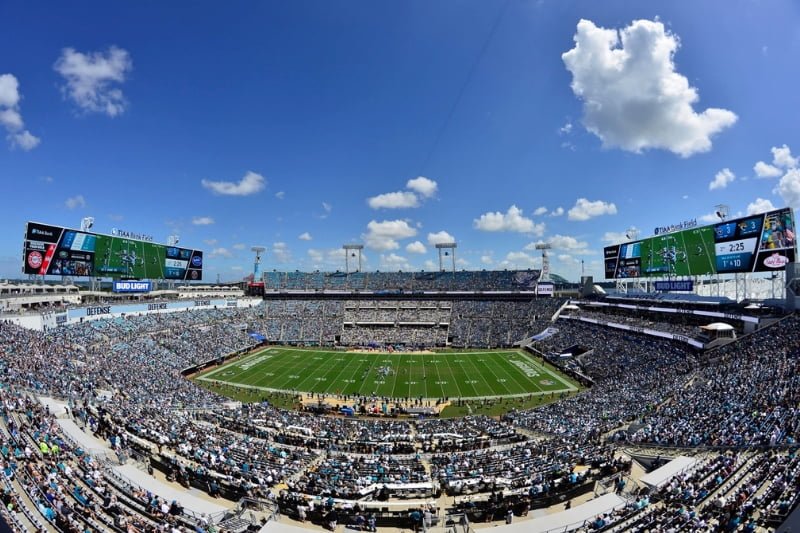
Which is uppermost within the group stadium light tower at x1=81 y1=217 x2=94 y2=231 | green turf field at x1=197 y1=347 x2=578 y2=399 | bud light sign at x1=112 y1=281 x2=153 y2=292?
stadium light tower at x1=81 y1=217 x2=94 y2=231

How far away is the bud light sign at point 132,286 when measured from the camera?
57.5m

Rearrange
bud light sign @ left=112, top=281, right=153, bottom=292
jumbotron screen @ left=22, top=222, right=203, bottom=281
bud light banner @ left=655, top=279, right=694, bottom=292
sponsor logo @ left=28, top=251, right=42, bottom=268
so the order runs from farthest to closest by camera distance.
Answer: bud light sign @ left=112, top=281, right=153, bottom=292, bud light banner @ left=655, top=279, right=694, bottom=292, jumbotron screen @ left=22, top=222, right=203, bottom=281, sponsor logo @ left=28, top=251, right=42, bottom=268

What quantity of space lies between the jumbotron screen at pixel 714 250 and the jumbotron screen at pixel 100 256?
6734cm

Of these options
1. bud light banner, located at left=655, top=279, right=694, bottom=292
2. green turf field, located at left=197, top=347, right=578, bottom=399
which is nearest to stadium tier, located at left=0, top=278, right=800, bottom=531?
green turf field, located at left=197, top=347, right=578, bottom=399

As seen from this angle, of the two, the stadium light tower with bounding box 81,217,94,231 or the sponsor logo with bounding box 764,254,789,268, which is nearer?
the sponsor logo with bounding box 764,254,789,268

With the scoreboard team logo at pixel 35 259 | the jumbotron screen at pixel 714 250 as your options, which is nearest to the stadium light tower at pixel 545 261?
the jumbotron screen at pixel 714 250

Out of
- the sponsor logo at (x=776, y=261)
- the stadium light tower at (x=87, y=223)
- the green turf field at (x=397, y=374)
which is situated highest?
the stadium light tower at (x=87, y=223)

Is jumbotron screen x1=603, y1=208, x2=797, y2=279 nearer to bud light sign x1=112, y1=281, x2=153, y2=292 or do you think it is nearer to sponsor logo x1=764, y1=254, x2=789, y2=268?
sponsor logo x1=764, y1=254, x2=789, y2=268

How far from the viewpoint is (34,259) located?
4572 centimetres

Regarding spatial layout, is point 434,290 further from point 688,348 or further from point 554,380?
point 688,348

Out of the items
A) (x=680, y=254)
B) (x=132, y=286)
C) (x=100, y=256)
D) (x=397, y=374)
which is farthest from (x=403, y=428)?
(x=132, y=286)

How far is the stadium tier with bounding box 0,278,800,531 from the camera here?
46.1ft

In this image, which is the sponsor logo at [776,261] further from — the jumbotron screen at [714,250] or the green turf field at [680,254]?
the green turf field at [680,254]

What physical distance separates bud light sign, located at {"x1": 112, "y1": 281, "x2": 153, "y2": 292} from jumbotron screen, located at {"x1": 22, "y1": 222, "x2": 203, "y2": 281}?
3.20 feet
